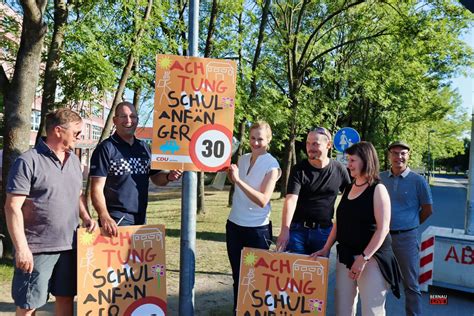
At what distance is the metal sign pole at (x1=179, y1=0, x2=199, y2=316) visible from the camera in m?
3.59

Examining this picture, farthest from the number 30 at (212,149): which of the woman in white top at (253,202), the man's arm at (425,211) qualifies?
the man's arm at (425,211)

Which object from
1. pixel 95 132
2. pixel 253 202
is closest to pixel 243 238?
pixel 253 202

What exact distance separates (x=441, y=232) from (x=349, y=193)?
371 cm

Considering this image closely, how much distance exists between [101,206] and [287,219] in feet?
5.12

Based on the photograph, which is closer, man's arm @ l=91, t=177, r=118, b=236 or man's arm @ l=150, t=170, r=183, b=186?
man's arm @ l=91, t=177, r=118, b=236

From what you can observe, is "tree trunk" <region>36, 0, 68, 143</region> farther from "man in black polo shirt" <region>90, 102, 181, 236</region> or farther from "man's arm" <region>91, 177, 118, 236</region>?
"man's arm" <region>91, 177, 118, 236</region>

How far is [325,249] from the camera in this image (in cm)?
359

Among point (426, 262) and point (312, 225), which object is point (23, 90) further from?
point (426, 262)

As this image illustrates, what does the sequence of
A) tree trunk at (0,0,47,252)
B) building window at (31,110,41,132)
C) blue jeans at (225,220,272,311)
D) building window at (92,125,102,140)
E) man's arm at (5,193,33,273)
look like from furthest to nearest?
building window at (92,125,102,140)
building window at (31,110,41,132)
tree trunk at (0,0,47,252)
blue jeans at (225,220,272,311)
man's arm at (5,193,33,273)

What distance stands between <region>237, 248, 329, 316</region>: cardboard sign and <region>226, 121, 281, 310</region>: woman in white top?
1.06 feet

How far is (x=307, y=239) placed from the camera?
387 cm

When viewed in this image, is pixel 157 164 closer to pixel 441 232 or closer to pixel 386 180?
pixel 386 180

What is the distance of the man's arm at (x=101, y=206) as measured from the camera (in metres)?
3.42

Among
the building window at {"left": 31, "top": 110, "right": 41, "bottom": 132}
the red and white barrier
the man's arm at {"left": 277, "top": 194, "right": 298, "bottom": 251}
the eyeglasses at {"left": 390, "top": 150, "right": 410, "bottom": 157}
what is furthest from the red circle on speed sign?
the building window at {"left": 31, "top": 110, "right": 41, "bottom": 132}
